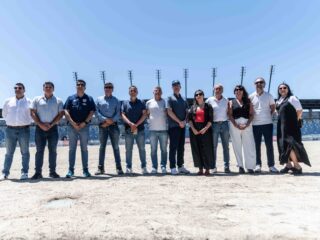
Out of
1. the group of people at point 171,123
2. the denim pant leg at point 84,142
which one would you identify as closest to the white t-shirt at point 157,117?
the group of people at point 171,123

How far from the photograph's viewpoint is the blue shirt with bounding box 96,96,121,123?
21.2 ft

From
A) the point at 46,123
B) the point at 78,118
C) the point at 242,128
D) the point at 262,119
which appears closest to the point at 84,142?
the point at 78,118

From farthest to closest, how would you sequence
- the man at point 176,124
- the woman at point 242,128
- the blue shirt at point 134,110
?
1. the blue shirt at point 134,110
2. the man at point 176,124
3. the woman at point 242,128

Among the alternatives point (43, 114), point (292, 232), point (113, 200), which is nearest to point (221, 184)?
point (113, 200)

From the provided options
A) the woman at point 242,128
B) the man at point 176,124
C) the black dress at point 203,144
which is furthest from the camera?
the man at point 176,124

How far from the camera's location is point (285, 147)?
6.03 m

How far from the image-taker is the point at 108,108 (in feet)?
21.3

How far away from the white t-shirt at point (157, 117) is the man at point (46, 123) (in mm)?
1908

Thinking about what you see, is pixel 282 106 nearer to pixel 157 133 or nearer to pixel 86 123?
pixel 157 133

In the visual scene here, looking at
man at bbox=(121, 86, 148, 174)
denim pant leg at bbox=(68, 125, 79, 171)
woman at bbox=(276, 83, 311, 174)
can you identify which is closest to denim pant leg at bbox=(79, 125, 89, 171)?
denim pant leg at bbox=(68, 125, 79, 171)

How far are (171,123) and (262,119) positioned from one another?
76.0 inches

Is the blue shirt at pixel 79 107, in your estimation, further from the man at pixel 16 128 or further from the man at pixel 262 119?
the man at pixel 262 119

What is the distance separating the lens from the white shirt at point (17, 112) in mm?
6090

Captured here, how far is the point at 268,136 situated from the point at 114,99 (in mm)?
3378
